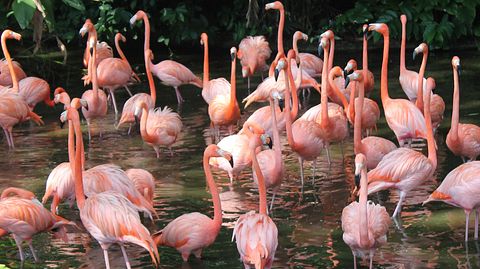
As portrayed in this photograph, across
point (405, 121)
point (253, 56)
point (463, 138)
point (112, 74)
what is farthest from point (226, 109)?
point (253, 56)

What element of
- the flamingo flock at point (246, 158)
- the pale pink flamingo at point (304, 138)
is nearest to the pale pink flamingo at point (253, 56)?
the flamingo flock at point (246, 158)

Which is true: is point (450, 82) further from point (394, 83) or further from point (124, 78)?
point (124, 78)

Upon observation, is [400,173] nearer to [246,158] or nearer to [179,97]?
[246,158]

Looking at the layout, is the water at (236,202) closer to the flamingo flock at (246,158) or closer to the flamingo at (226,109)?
the flamingo flock at (246,158)

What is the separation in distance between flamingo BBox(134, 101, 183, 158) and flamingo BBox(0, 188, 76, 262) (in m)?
2.36

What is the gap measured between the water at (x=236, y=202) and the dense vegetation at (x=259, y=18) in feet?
7.99

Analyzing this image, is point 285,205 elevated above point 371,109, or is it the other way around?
point 371,109

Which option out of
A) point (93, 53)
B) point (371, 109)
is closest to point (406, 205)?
point (371, 109)

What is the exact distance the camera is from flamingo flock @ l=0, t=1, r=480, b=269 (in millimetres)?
5531

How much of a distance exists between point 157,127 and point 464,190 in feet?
10.4

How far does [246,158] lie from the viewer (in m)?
7.20

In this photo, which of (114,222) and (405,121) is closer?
(114,222)

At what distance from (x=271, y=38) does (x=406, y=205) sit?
23.9 feet

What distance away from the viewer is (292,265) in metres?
5.63
